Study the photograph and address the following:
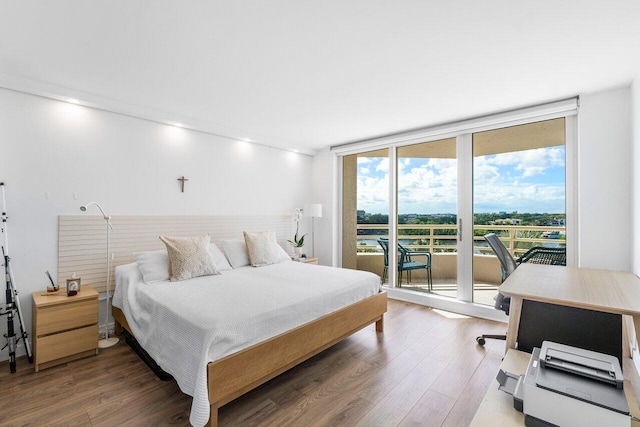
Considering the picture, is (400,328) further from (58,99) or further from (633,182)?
(58,99)

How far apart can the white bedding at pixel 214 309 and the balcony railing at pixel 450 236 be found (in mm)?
1509

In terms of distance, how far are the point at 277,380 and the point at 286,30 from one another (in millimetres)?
2560

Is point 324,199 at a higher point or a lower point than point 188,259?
higher

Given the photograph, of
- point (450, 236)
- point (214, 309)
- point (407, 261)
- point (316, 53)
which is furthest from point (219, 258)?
point (450, 236)

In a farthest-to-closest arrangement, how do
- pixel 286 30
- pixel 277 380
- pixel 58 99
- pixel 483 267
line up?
pixel 483 267 < pixel 58 99 < pixel 277 380 < pixel 286 30

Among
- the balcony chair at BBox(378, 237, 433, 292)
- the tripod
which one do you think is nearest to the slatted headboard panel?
the tripod

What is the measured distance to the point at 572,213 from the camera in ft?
10.4

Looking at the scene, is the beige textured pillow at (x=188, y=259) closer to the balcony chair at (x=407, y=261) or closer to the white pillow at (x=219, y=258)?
the white pillow at (x=219, y=258)

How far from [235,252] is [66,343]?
1.76m

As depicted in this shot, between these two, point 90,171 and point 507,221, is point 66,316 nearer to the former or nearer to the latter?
point 90,171

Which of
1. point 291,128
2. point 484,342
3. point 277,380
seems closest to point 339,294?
point 277,380

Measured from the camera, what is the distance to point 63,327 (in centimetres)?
253

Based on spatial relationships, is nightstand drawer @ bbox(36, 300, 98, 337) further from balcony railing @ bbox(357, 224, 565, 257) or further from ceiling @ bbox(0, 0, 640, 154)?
balcony railing @ bbox(357, 224, 565, 257)

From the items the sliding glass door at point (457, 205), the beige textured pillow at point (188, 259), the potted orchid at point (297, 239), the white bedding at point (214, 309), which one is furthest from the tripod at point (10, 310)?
the sliding glass door at point (457, 205)
